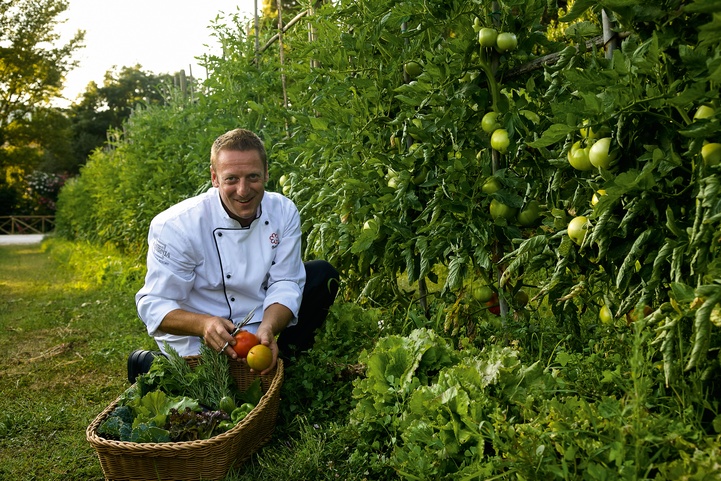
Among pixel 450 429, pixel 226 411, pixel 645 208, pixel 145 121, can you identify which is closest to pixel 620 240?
pixel 645 208

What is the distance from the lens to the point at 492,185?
2854 millimetres

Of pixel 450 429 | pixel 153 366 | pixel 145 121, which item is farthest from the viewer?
Answer: pixel 145 121

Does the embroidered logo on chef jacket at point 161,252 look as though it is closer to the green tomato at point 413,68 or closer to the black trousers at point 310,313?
the black trousers at point 310,313

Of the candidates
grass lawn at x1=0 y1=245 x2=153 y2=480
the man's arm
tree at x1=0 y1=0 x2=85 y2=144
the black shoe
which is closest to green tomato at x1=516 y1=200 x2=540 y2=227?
the man's arm

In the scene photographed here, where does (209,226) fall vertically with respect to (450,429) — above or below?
above

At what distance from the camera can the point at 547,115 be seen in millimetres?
2652

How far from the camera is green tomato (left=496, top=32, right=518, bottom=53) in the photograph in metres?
2.78

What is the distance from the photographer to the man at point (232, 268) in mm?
3188

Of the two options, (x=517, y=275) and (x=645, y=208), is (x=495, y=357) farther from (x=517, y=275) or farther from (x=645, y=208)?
(x=645, y=208)

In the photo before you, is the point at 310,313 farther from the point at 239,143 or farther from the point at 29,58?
the point at 29,58

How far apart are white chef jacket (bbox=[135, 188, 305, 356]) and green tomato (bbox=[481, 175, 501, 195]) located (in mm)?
1057

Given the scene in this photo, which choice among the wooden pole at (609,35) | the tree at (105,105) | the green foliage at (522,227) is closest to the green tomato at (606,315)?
the green foliage at (522,227)

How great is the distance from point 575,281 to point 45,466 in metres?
2.23

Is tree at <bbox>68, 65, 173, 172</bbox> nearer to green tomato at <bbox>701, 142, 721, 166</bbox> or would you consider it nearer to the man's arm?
the man's arm
